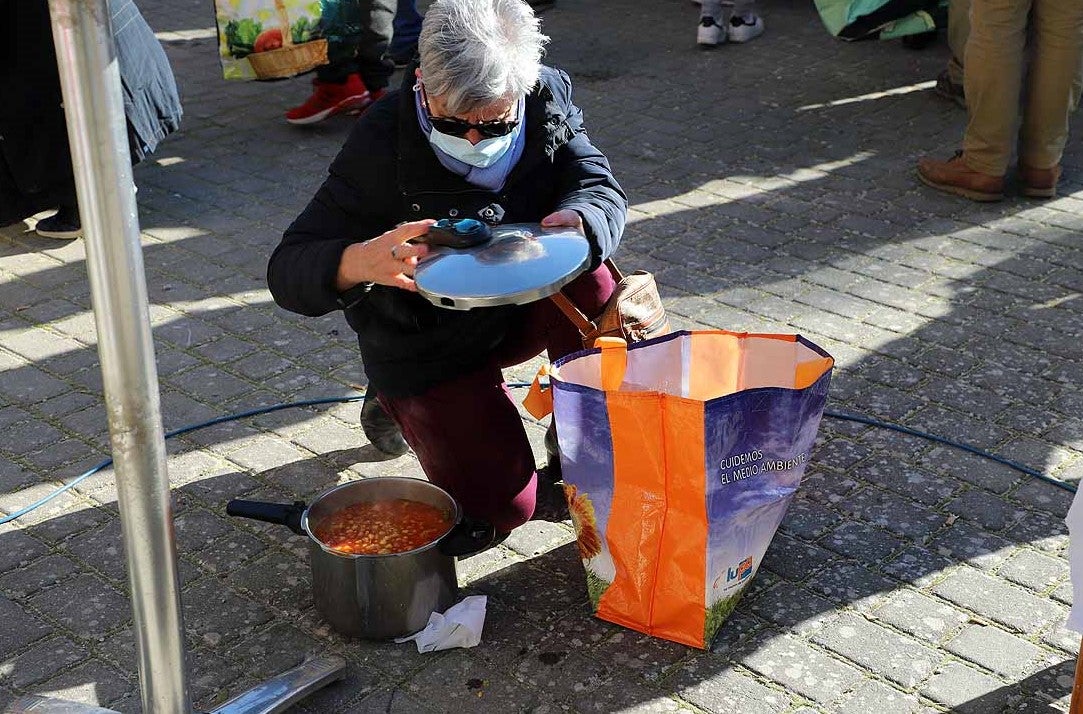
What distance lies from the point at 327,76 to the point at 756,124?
212cm

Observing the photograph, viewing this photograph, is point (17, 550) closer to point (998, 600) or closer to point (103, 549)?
point (103, 549)

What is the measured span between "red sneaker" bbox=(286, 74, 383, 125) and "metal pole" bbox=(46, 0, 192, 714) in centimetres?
439

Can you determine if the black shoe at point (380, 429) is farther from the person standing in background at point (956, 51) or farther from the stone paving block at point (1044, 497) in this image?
the person standing in background at point (956, 51)

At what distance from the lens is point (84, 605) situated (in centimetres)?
297

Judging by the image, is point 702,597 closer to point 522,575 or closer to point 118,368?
point 522,575

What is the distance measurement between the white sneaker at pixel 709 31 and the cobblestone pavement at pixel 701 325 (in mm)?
769

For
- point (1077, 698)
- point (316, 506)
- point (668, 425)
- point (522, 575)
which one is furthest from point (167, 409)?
point (1077, 698)

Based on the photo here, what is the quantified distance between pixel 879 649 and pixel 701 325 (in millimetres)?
1692

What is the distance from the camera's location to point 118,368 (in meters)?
1.97

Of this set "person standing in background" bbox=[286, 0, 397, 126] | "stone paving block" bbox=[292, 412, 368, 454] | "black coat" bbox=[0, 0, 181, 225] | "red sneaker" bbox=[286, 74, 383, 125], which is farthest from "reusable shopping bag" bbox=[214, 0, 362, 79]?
"stone paving block" bbox=[292, 412, 368, 454]

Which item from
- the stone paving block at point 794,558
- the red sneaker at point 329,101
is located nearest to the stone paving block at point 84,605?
the stone paving block at point 794,558

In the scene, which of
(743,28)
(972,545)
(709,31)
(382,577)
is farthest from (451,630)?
(743,28)

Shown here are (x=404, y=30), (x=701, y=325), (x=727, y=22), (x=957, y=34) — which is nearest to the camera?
(x=701, y=325)

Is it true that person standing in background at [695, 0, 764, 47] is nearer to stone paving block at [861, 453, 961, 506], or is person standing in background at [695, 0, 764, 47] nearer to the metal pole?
stone paving block at [861, 453, 961, 506]
